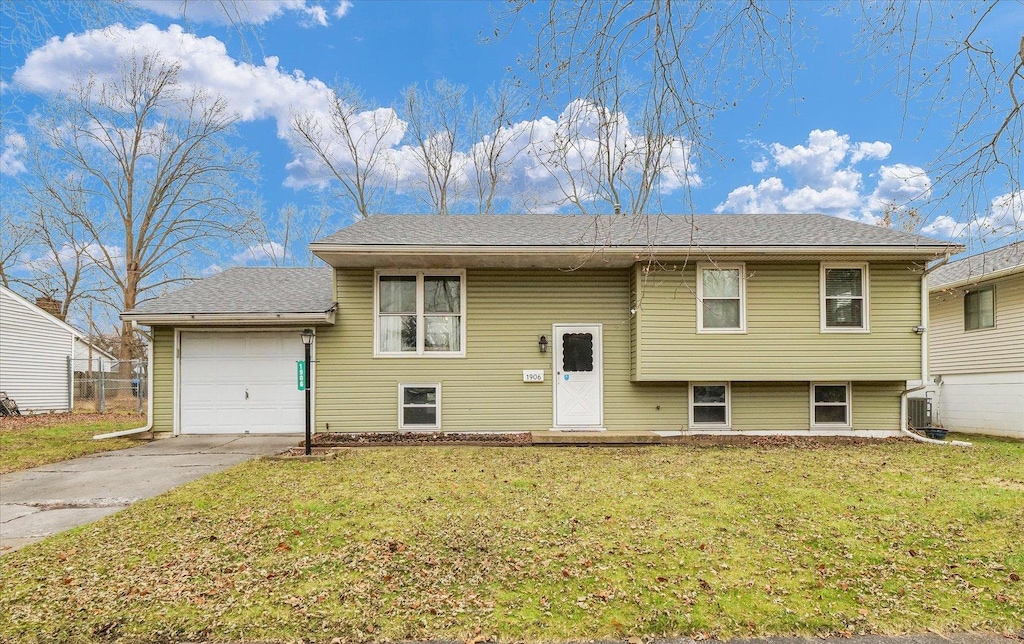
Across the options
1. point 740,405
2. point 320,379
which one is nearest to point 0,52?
point 320,379

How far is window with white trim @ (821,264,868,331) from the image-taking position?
9.94 m

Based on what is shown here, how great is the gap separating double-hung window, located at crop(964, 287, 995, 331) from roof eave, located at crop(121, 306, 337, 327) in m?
14.2

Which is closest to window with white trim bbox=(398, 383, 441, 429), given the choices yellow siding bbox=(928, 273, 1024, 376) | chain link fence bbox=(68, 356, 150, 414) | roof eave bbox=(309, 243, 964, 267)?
roof eave bbox=(309, 243, 964, 267)

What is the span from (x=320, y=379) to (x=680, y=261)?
7028 millimetres

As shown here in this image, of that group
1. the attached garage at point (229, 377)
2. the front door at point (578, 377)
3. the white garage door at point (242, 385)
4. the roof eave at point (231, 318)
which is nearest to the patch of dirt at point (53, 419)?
the attached garage at point (229, 377)

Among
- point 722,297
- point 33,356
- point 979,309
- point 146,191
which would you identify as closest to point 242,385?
point 722,297

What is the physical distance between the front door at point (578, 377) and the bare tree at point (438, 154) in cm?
1314

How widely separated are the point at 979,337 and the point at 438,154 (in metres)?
18.6

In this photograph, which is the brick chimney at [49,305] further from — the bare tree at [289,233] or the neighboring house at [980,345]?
the neighboring house at [980,345]

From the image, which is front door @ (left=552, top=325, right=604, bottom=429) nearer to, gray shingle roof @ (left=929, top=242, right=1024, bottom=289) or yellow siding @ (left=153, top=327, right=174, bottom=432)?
yellow siding @ (left=153, top=327, right=174, bottom=432)

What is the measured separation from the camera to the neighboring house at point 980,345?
1134 cm

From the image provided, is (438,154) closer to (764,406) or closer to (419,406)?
(419,406)

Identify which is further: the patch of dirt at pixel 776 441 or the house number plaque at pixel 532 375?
the house number plaque at pixel 532 375

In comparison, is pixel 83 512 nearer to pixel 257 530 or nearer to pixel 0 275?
pixel 257 530
